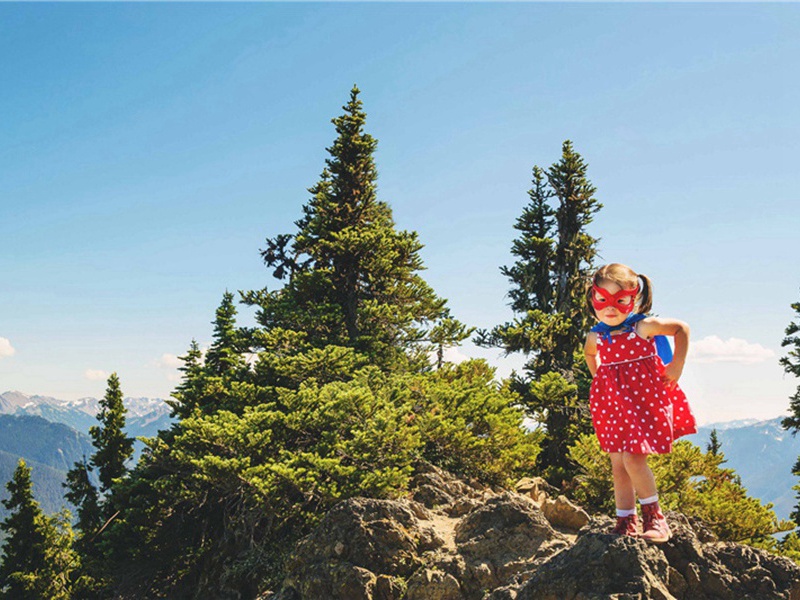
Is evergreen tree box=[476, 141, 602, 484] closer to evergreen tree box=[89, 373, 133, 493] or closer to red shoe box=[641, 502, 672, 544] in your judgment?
red shoe box=[641, 502, 672, 544]

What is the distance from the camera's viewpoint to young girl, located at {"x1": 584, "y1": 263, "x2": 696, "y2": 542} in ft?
16.5

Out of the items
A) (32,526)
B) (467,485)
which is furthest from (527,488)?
(32,526)

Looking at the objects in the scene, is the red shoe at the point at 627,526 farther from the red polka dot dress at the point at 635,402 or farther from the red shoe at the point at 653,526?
the red polka dot dress at the point at 635,402

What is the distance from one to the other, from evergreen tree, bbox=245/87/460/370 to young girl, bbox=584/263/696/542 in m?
11.1

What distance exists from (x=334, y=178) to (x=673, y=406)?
17716 millimetres

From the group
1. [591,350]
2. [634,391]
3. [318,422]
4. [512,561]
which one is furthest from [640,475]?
[318,422]

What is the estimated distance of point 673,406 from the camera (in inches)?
211

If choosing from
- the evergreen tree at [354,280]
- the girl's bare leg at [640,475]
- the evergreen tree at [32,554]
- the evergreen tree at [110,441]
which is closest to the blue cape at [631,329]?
the girl's bare leg at [640,475]

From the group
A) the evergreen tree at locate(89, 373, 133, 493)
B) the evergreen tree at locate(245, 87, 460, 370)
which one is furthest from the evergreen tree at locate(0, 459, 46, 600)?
the evergreen tree at locate(245, 87, 460, 370)

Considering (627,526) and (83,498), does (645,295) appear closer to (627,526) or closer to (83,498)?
(627,526)

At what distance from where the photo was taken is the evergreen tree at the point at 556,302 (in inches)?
748

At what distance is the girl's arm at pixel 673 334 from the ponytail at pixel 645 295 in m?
0.23

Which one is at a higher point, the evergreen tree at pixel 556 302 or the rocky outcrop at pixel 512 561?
the evergreen tree at pixel 556 302

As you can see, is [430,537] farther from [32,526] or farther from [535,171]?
[32,526]
